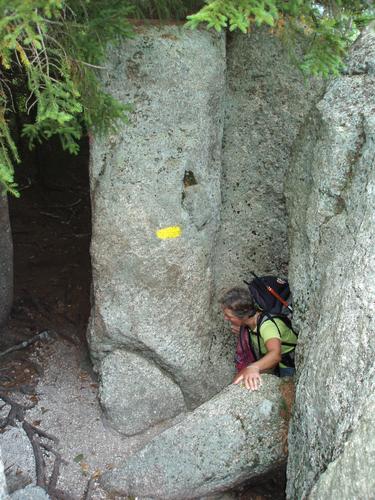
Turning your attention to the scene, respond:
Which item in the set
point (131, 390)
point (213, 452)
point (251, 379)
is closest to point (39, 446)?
point (131, 390)

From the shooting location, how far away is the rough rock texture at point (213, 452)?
11.4 feet

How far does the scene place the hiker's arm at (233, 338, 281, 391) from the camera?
363 centimetres

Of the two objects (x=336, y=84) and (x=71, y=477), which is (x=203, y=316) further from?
(x=336, y=84)

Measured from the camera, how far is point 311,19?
3.02 metres

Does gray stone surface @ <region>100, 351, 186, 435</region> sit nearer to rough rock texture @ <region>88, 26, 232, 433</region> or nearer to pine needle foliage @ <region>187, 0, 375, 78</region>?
rough rock texture @ <region>88, 26, 232, 433</region>

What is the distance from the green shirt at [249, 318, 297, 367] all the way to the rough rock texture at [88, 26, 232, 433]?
16.8 inches

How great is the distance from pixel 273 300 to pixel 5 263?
81.8 inches

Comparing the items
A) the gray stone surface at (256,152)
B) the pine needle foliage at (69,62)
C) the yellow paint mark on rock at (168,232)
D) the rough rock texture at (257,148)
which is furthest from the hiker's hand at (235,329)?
the pine needle foliage at (69,62)

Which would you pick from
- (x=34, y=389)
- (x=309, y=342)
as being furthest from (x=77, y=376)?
(x=309, y=342)

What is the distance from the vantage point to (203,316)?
13.5 feet

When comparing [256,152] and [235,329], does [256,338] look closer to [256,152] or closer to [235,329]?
[235,329]

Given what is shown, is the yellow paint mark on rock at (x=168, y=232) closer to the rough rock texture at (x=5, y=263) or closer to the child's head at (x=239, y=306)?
the child's head at (x=239, y=306)

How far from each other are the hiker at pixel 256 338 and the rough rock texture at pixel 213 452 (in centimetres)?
15

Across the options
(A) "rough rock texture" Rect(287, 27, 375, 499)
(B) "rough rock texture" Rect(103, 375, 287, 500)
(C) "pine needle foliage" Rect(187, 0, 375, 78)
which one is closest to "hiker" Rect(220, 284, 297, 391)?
(B) "rough rock texture" Rect(103, 375, 287, 500)
